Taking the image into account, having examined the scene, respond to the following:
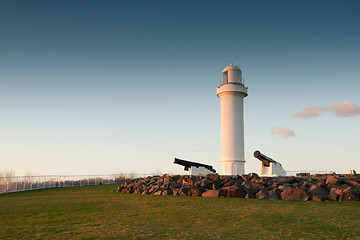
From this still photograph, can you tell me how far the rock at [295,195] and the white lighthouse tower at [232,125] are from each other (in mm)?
14517

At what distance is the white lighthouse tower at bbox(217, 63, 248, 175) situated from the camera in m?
27.1

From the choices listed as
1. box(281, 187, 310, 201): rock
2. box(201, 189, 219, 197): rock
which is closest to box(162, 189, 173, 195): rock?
box(201, 189, 219, 197): rock

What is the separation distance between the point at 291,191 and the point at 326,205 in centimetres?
194

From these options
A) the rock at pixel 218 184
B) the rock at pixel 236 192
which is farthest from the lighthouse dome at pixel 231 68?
the rock at pixel 236 192

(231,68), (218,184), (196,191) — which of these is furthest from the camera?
(231,68)

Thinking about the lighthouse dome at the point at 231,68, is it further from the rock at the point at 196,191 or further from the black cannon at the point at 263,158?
the rock at the point at 196,191

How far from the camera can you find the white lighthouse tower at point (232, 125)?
27094 millimetres

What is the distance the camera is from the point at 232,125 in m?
27.4

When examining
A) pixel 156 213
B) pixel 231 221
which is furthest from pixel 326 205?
pixel 156 213

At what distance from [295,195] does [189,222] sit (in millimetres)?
6163

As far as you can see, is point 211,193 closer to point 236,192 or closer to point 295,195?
point 236,192

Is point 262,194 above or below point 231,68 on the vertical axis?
below

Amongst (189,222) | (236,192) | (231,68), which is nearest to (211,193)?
(236,192)

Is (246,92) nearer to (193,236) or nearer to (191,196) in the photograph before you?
(191,196)
